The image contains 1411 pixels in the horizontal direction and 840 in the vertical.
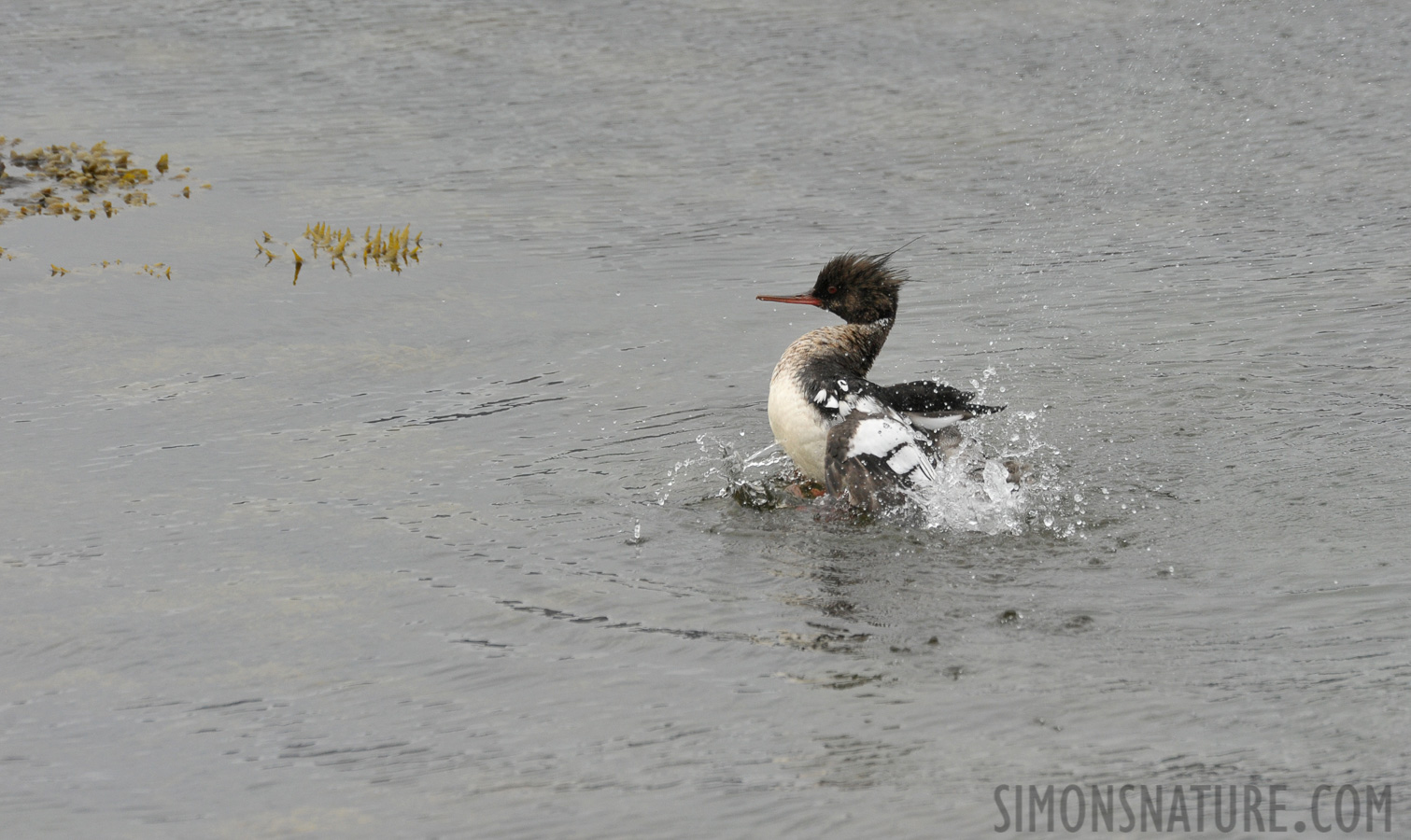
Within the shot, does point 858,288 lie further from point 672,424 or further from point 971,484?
point 971,484

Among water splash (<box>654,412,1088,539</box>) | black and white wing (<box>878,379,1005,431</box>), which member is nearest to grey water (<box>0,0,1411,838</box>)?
water splash (<box>654,412,1088,539</box>)

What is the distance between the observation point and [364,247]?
8.60 meters

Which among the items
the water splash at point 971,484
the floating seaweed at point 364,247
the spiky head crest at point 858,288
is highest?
the spiky head crest at point 858,288

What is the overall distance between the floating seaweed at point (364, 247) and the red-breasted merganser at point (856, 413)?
3.06 meters

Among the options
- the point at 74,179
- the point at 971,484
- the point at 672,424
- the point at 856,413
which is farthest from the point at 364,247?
the point at 971,484

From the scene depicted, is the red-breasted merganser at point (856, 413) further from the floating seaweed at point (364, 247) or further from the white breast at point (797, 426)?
the floating seaweed at point (364, 247)

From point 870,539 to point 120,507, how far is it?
2.92m

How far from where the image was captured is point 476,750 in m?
3.98

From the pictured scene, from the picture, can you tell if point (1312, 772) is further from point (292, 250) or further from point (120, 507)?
point (292, 250)

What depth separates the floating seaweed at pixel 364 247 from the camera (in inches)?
336

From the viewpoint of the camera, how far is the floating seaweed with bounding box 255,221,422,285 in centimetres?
853

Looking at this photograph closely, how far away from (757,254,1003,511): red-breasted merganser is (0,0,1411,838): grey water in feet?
0.81

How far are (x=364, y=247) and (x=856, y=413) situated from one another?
3.90 metres

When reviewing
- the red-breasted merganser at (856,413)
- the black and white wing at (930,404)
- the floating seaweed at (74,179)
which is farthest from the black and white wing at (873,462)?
the floating seaweed at (74,179)
